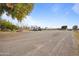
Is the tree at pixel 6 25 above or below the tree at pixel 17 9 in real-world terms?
below

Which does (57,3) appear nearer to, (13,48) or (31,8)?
(31,8)

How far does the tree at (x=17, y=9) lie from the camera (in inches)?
79.9

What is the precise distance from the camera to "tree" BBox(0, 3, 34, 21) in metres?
2.03

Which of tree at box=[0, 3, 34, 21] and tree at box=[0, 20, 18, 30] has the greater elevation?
tree at box=[0, 3, 34, 21]

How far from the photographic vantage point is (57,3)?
78.7 inches

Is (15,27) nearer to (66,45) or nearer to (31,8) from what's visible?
(31,8)

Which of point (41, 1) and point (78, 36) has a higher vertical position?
point (41, 1)

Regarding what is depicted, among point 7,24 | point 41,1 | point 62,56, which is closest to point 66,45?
point 62,56

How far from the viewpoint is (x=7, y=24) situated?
6.73 ft

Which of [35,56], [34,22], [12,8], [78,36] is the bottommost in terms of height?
[35,56]

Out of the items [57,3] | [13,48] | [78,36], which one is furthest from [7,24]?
[78,36]

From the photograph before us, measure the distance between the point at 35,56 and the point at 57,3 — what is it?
1.79 ft

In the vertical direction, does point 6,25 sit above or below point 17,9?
below

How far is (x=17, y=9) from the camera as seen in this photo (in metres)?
2.07
